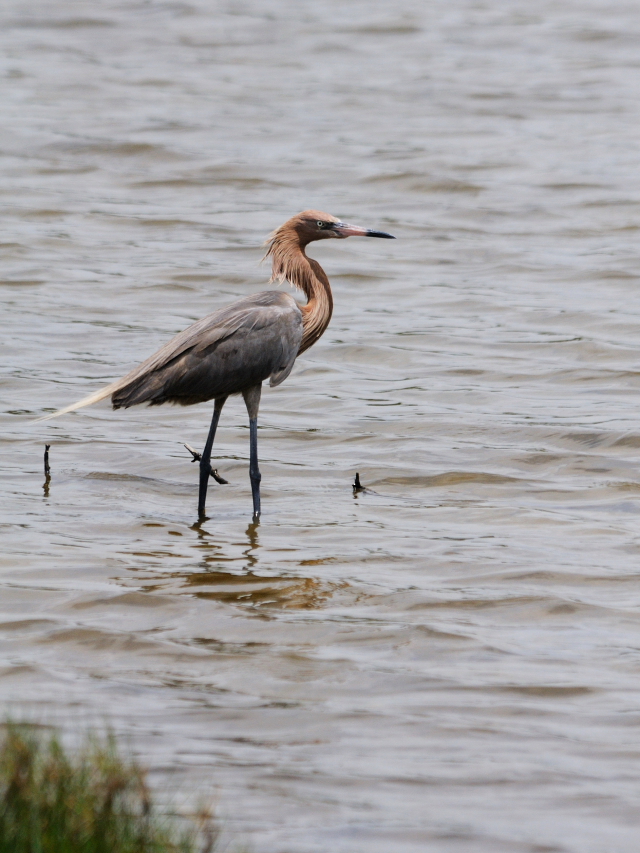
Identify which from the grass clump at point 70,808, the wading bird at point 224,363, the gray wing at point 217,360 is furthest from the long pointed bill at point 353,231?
the grass clump at point 70,808

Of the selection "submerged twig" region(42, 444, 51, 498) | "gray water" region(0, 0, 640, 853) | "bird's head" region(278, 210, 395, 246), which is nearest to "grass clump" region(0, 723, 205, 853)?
"gray water" region(0, 0, 640, 853)

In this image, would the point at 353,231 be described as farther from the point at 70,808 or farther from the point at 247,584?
the point at 70,808

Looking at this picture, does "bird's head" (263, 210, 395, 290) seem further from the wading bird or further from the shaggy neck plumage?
the wading bird

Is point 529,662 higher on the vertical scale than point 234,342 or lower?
lower

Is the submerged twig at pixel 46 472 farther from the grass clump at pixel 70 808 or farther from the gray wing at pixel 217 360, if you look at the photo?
the grass clump at pixel 70 808

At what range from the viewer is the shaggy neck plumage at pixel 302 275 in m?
9.87

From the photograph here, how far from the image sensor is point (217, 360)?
8953 mm

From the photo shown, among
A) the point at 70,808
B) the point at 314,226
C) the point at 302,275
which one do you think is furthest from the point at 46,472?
the point at 70,808

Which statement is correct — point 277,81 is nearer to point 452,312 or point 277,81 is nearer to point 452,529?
point 452,312

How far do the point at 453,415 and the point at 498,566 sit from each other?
3.70 m

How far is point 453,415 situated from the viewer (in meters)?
11.2

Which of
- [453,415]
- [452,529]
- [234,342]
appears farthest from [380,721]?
[453,415]

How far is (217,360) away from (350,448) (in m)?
1.90

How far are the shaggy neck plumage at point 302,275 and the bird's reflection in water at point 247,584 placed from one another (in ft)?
7.71
